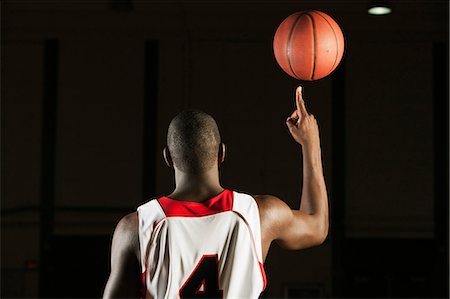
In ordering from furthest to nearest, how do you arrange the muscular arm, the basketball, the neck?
the basketball → the neck → the muscular arm

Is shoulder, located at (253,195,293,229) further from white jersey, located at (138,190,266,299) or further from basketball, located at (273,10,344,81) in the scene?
basketball, located at (273,10,344,81)

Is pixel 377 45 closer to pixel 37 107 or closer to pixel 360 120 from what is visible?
pixel 360 120

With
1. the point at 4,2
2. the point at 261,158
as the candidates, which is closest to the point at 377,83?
the point at 261,158

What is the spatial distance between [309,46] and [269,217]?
3.76 feet

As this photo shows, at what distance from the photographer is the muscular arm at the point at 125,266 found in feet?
6.02

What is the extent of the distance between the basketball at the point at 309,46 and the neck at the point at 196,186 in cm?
109

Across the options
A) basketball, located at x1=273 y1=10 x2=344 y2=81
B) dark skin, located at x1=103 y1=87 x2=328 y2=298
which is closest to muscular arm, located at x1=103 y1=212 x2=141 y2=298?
dark skin, located at x1=103 y1=87 x2=328 y2=298

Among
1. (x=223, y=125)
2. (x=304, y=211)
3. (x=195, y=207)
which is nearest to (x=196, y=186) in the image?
(x=195, y=207)

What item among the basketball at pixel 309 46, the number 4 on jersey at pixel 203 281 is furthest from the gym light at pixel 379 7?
the number 4 on jersey at pixel 203 281

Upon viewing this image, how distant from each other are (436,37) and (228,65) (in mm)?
Answer: 2251

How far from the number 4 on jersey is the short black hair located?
0.27 m

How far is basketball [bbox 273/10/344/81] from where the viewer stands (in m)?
2.91

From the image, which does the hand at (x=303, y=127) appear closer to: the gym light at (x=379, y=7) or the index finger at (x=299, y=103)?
the index finger at (x=299, y=103)

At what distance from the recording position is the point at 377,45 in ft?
24.3
